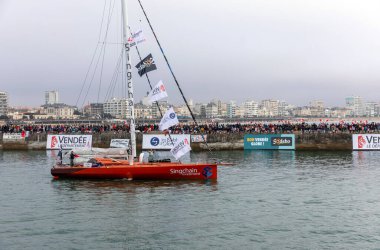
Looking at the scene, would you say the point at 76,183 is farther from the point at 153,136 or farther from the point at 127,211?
the point at 153,136

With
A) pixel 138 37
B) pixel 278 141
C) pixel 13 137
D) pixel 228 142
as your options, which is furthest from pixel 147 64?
pixel 13 137

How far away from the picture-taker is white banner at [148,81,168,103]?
32625 mm

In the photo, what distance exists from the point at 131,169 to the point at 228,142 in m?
26.4

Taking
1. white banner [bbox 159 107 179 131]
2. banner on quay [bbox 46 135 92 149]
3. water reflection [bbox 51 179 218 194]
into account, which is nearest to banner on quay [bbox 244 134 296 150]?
banner on quay [bbox 46 135 92 149]

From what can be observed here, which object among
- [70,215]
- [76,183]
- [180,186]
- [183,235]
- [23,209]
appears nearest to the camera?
[183,235]

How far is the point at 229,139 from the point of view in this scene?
58281mm

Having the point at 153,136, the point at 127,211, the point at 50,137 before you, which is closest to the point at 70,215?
the point at 127,211

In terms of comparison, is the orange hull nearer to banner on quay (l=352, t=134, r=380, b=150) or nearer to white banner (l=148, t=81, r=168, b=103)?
white banner (l=148, t=81, r=168, b=103)

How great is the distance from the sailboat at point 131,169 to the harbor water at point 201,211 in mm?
571

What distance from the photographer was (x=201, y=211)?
23.5 metres

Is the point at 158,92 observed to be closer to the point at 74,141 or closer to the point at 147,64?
the point at 147,64

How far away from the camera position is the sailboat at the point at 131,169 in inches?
1305

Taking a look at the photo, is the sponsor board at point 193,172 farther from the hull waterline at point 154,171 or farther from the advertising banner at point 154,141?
the advertising banner at point 154,141

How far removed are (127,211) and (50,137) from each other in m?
38.3
